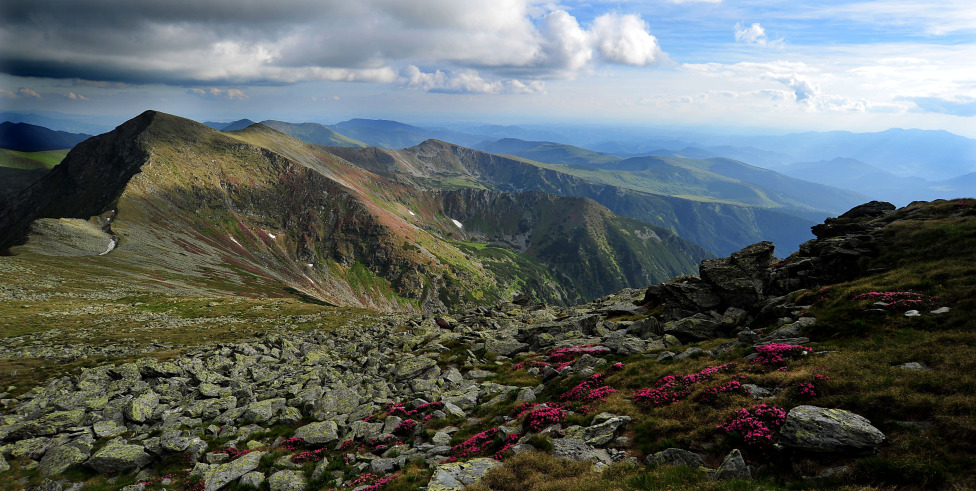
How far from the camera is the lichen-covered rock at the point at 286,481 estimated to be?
19.7 m

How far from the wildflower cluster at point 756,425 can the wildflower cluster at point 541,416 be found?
8354 mm

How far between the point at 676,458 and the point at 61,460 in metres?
37.5

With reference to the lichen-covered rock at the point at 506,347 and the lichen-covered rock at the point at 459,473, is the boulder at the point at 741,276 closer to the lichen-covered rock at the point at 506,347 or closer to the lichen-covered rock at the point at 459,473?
the lichen-covered rock at the point at 506,347

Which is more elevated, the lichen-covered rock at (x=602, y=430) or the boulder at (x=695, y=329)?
the boulder at (x=695, y=329)

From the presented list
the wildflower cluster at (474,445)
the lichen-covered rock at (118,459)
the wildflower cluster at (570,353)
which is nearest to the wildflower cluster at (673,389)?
the wildflower cluster at (474,445)

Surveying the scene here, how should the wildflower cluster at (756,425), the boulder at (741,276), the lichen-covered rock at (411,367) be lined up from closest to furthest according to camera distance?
1. the wildflower cluster at (756,425)
2. the boulder at (741,276)
3. the lichen-covered rock at (411,367)

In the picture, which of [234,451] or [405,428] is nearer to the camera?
[234,451]

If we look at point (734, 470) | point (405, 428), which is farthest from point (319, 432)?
point (734, 470)

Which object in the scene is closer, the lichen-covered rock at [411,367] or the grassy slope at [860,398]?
the grassy slope at [860,398]

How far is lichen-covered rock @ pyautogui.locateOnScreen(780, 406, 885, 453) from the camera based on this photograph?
42.4 feet

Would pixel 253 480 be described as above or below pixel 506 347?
above

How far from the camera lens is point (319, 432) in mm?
24984

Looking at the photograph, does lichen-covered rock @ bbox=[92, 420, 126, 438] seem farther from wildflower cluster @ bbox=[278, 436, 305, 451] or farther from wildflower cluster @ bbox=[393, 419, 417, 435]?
wildflower cluster @ bbox=[393, 419, 417, 435]

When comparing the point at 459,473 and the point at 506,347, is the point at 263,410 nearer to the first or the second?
the point at 459,473
